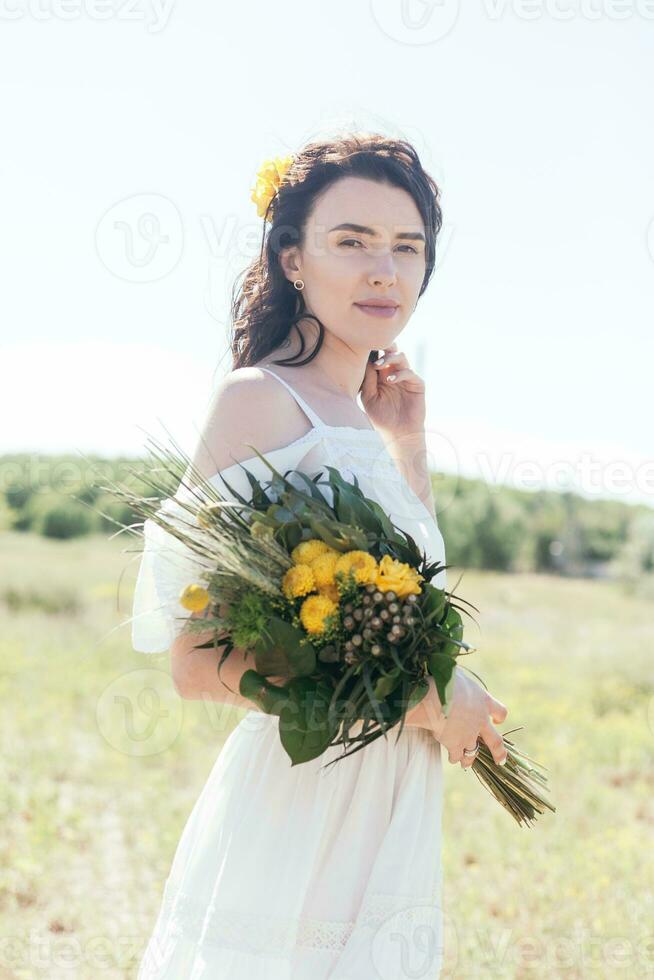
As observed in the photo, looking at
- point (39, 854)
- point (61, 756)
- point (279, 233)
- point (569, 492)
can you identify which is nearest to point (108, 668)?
point (61, 756)

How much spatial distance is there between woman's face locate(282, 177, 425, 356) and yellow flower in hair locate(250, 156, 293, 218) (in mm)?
175


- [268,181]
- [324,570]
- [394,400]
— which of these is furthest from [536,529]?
[324,570]

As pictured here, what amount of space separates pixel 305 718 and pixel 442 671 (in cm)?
26

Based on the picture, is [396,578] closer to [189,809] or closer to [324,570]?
[324,570]

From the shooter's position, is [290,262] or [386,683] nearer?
[386,683]

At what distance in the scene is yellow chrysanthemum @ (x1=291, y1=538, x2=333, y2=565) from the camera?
1758mm

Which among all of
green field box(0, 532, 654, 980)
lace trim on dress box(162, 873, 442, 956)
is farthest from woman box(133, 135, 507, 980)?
green field box(0, 532, 654, 980)

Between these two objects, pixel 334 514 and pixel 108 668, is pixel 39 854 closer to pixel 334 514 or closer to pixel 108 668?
pixel 334 514

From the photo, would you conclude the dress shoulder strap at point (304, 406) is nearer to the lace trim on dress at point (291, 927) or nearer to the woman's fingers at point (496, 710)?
the woman's fingers at point (496, 710)

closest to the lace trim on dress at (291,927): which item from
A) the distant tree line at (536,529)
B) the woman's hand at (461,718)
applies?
the woman's hand at (461,718)

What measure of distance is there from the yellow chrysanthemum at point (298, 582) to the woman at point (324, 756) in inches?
7.7

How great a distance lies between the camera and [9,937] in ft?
13.1

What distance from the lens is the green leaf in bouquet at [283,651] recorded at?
172 centimetres

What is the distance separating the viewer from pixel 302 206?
237 centimetres
